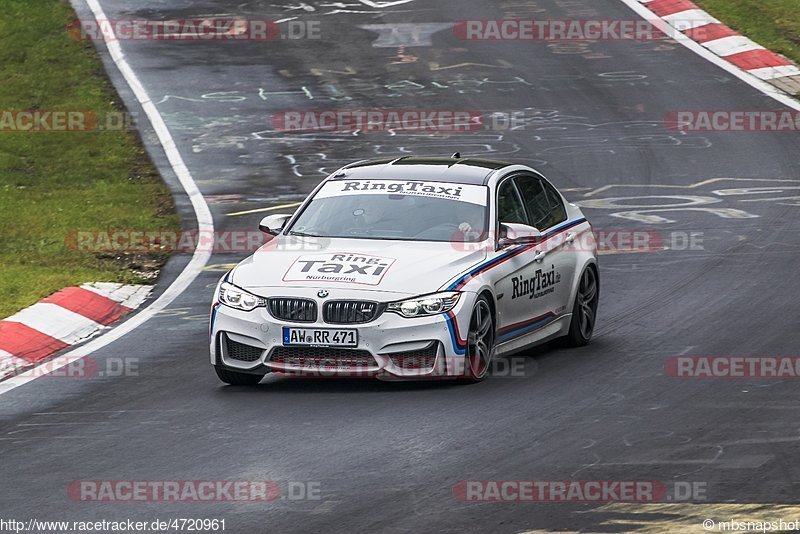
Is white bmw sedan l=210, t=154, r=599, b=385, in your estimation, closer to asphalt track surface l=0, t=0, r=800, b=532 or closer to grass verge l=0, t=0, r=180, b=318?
asphalt track surface l=0, t=0, r=800, b=532

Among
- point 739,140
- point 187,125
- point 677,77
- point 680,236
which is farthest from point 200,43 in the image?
point 680,236

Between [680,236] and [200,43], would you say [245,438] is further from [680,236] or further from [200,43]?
[200,43]

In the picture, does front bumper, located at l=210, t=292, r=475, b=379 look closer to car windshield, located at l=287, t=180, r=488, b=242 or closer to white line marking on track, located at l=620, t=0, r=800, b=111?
car windshield, located at l=287, t=180, r=488, b=242

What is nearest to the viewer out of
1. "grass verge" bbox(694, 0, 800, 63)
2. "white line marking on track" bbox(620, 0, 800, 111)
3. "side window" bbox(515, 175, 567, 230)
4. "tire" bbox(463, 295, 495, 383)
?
"tire" bbox(463, 295, 495, 383)

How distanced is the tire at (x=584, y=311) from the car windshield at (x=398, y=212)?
1425 millimetres

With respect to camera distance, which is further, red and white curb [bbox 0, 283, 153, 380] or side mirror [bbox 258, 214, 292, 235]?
red and white curb [bbox 0, 283, 153, 380]

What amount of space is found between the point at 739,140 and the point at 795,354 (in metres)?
12.0

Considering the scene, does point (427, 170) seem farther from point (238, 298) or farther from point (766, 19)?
point (766, 19)

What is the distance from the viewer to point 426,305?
10.8 m

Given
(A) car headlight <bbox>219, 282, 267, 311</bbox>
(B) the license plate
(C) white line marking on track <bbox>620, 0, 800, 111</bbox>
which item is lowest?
(C) white line marking on track <bbox>620, 0, 800, 111</bbox>

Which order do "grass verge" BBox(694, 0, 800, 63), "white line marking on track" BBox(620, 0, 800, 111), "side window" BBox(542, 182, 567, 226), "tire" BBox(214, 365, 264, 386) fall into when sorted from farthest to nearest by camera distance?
"grass verge" BBox(694, 0, 800, 63) < "white line marking on track" BBox(620, 0, 800, 111) < "side window" BBox(542, 182, 567, 226) < "tire" BBox(214, 365, 264, 386)

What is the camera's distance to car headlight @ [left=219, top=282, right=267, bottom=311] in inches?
430

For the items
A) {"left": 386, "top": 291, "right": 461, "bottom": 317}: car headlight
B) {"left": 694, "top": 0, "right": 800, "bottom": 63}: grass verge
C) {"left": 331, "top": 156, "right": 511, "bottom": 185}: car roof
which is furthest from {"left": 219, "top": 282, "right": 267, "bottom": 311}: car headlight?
{"left": 694, "top": 0, "right": 800, "bottom": 63}: grass verge

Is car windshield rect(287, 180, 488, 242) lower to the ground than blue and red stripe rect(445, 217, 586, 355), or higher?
higher
